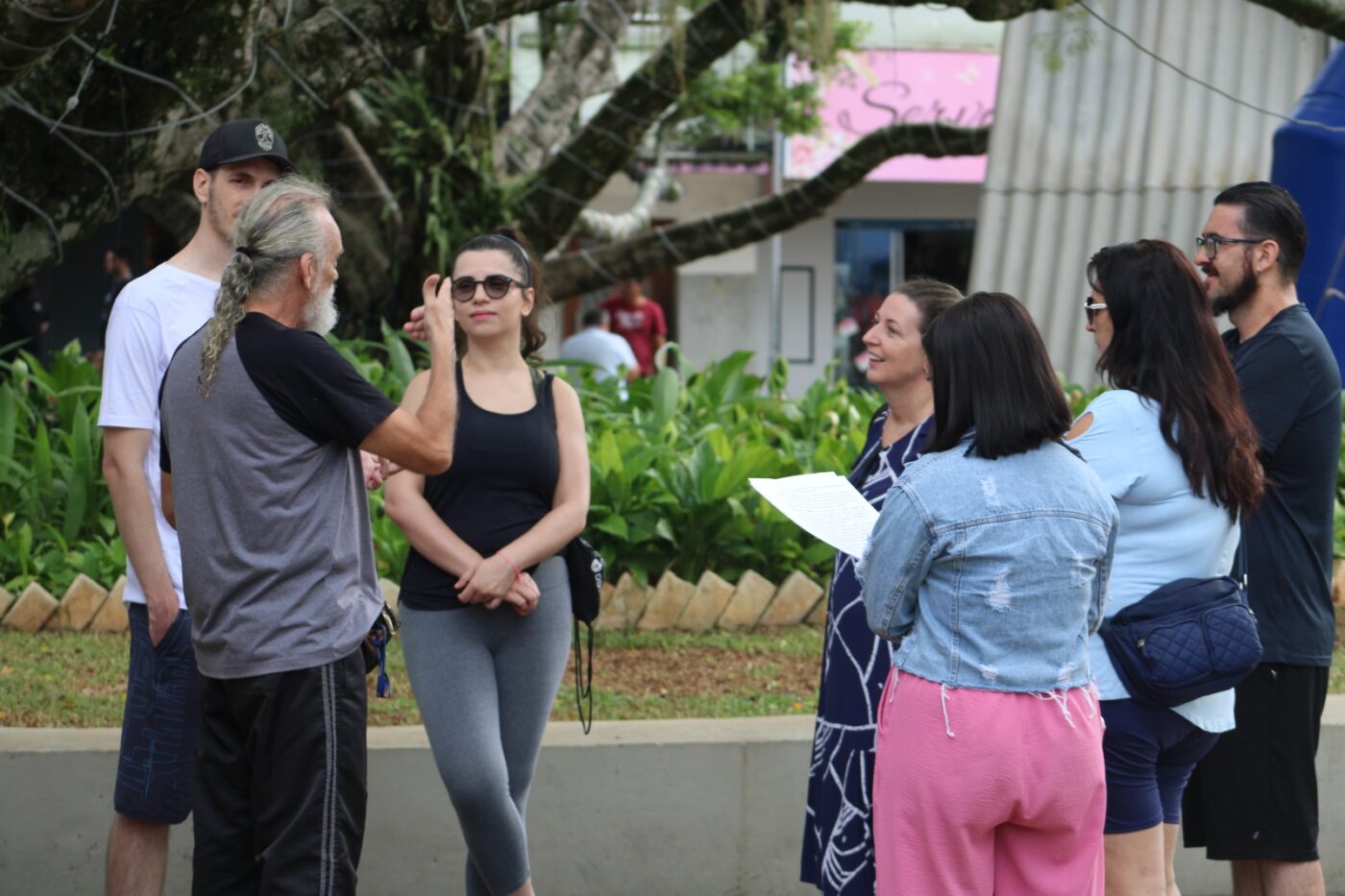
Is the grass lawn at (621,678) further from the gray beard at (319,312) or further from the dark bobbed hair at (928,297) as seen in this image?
the gray beard at (319,312)

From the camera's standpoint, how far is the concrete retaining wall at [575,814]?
4656 millimetres

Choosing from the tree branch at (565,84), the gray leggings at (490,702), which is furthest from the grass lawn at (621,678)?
the tree branch at (565,84)

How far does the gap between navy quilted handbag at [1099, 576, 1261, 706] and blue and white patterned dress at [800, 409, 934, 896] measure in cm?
54

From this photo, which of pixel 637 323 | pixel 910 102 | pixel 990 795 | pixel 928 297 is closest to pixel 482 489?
pixel 928 297

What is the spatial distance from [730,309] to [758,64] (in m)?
3.82

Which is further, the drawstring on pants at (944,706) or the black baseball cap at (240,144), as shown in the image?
the black baseball cap at (240,144)

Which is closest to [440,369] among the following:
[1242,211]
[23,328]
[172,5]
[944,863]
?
[944,863]

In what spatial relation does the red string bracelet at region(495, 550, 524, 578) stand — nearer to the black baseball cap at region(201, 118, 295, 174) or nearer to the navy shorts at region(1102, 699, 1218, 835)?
the black baseball cap at region(201, 118, 295, 174)

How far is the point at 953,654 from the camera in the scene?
3.03 metres

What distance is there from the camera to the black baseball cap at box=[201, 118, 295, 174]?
379 cm

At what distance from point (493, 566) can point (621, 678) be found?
7.30 feet

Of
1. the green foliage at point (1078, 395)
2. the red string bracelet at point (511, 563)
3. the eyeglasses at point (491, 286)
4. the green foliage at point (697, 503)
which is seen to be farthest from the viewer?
the green foliage at point (1078, 395)

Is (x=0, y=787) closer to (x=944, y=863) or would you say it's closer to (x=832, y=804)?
(x=832, y=804)

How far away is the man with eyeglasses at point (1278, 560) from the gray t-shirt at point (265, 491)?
2.05 metres
